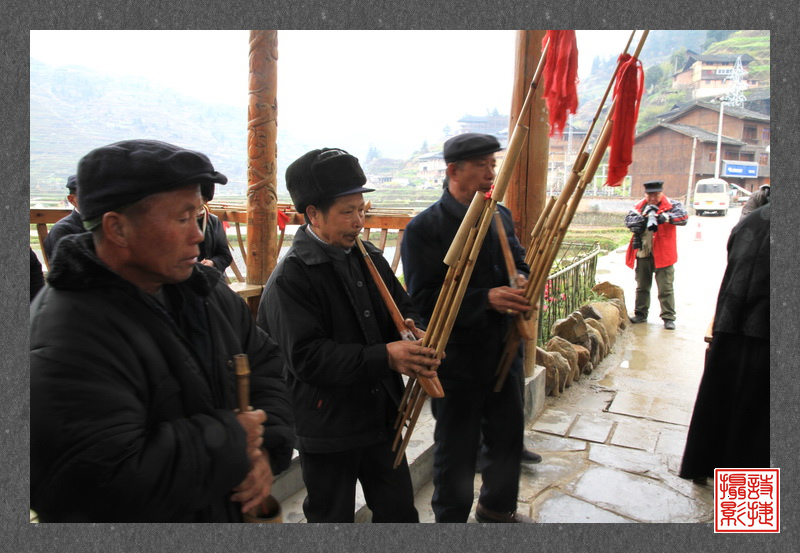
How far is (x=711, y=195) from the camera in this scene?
42.4ft

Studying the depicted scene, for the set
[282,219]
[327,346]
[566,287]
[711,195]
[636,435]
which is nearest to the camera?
[327,346]

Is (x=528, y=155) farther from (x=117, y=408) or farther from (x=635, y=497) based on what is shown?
(x=117, y=408)

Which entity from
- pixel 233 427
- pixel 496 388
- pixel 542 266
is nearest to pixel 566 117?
pixel 542 266

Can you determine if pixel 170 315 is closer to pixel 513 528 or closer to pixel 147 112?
pixel 513 528

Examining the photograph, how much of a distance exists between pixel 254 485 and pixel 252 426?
0.14 metres

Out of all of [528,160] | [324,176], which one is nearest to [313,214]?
[324,176]

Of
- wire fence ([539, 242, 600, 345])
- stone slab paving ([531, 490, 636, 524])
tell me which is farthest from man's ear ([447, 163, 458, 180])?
wire fence ([539, 242, 600, 345])

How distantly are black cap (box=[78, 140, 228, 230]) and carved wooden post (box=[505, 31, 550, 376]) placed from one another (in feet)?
8.08

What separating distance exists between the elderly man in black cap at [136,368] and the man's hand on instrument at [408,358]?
1.76ft

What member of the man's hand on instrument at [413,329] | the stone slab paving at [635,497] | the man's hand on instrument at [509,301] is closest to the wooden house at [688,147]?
the stone slab paving at [635,497]

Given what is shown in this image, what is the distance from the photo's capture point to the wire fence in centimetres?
500

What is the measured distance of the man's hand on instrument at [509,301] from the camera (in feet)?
6.38

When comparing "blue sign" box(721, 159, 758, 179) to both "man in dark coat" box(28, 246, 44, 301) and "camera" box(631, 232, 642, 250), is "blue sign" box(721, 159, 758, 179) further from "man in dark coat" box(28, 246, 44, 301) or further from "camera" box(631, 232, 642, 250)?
"man in dark coat" box(28, 246, 44, 301)

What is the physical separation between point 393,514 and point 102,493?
1.03m
